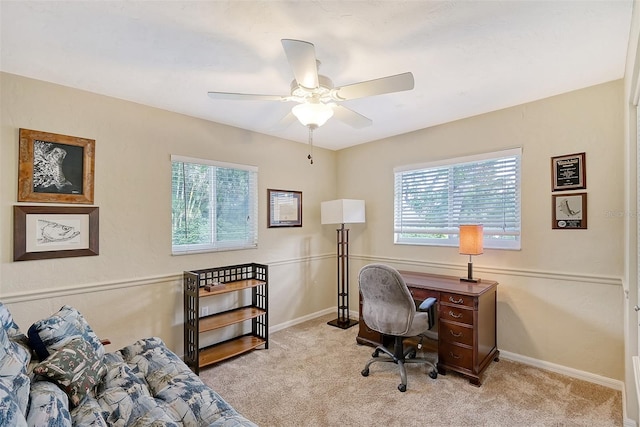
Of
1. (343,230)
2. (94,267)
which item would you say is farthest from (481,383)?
(94,267)

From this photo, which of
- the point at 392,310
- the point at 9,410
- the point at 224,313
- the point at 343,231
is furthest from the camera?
the point at 343,231

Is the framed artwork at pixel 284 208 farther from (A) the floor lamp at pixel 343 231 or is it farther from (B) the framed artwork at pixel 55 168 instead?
(B) the framed artwork at pixel 55 168

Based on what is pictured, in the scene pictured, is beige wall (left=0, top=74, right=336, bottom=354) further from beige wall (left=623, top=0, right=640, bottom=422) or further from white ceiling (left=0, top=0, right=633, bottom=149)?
beige wall (left=623, top=0, right=640, bottom=422)

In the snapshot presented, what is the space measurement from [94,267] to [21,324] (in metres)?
0.56

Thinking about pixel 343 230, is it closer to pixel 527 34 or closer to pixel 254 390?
pixel 254 390

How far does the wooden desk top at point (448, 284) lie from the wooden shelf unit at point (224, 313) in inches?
61.6

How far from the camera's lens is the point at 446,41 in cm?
184

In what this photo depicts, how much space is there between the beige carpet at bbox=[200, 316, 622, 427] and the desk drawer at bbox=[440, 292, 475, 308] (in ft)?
2.10

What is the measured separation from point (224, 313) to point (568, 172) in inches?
139

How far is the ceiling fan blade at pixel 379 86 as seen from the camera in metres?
1.68

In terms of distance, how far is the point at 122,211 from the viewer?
2.65 metres

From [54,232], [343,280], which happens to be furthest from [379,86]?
[343,280]

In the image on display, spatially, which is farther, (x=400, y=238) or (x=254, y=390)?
(x=400, y=238)

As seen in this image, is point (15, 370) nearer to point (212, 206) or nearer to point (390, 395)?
point (212, 206)
